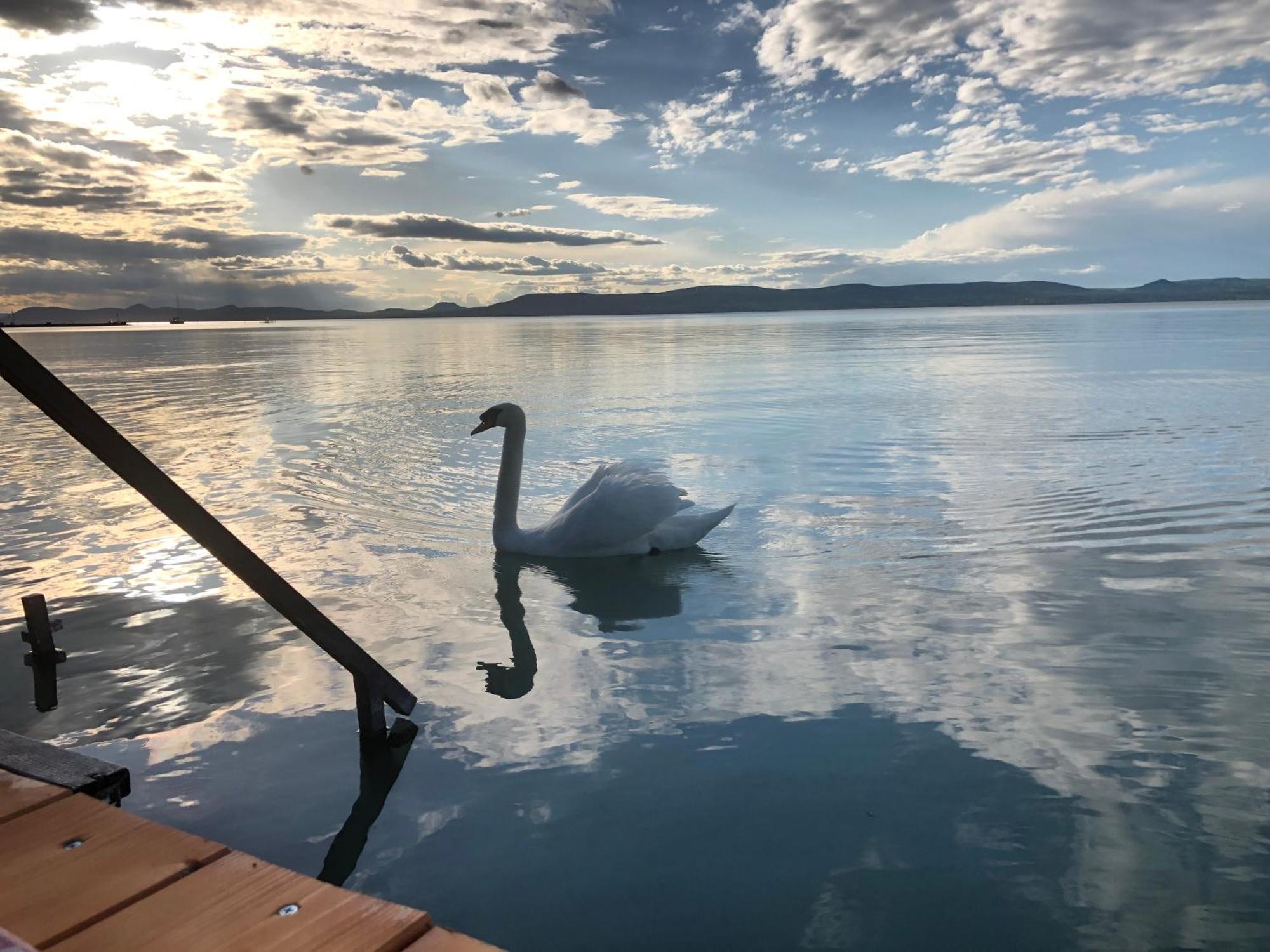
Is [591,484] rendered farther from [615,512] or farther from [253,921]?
[253,921]

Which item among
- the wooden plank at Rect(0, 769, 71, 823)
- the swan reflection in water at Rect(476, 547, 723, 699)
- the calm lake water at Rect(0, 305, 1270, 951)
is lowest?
the swan reflection in water at Rect(476, 547, 723, 699)

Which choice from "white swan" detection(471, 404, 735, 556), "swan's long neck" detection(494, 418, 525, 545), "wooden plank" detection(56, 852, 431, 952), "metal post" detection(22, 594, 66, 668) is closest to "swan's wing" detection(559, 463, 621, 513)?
"white swan" detection(471, 404, 735, 556)

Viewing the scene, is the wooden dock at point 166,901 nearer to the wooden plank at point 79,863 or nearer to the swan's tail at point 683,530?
the wooden plank at point 79,863

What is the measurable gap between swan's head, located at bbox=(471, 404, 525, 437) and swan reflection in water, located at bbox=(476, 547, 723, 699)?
170 centimetres

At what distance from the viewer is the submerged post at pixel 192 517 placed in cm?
390

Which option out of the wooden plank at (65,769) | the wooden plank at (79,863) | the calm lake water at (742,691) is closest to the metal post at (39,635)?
the calm lake water at (742,691)

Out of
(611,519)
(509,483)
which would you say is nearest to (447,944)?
(611,519)

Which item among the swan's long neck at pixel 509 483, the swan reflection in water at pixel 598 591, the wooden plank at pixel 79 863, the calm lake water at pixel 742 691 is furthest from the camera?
the swan's long neck at pixel 509 483

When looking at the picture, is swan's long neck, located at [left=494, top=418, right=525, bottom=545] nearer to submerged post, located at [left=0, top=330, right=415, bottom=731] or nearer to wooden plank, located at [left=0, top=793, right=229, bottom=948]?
submerged post, located at [left=0, top=330, right=415, bottom=731]

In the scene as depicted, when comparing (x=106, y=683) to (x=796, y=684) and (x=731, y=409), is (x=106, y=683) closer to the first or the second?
(x=796, y=684)

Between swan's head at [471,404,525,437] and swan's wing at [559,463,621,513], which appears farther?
swan's head at [471,404,525,437]

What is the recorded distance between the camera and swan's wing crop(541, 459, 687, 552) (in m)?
9.77

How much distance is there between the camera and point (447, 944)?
9.35 feet

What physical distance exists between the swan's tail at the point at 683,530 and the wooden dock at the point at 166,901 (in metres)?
6.89
